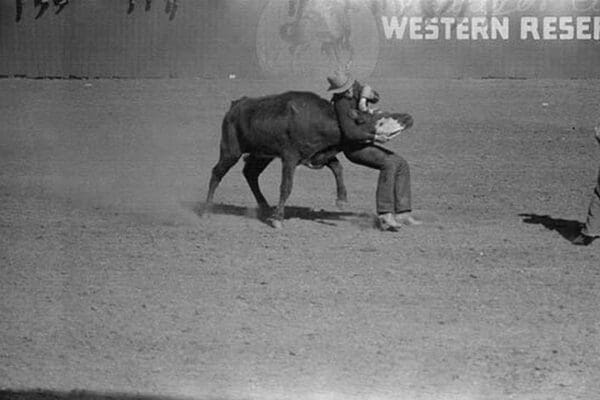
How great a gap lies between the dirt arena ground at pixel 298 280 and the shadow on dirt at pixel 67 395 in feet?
0.08

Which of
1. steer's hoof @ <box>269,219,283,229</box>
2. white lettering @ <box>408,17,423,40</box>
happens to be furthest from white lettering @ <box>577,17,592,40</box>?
steer's hoof @ <box>269,219,283,229</box>

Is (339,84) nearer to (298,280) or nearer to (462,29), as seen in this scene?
(298,280)

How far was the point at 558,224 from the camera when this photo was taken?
46.1 feet

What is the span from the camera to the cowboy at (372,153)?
43.3 feet

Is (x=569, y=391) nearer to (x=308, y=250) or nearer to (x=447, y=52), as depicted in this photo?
(x=308, y=250)

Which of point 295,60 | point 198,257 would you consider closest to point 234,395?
point 198,257

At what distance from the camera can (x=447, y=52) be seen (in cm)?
3111

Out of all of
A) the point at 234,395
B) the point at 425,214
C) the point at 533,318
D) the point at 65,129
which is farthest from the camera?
the point at 65,129

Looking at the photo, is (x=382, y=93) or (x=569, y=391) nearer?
(x=569, y=391)

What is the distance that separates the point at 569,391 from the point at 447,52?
2361 cm

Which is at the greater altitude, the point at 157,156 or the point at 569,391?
the point at 569,391

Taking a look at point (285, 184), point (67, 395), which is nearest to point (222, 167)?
point (285, 184)

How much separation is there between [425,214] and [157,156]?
6648mm

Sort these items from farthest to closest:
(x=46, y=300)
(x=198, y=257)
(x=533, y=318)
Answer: (x=198, y=257)
(x=46, y=300)
(x=533, y=318)
